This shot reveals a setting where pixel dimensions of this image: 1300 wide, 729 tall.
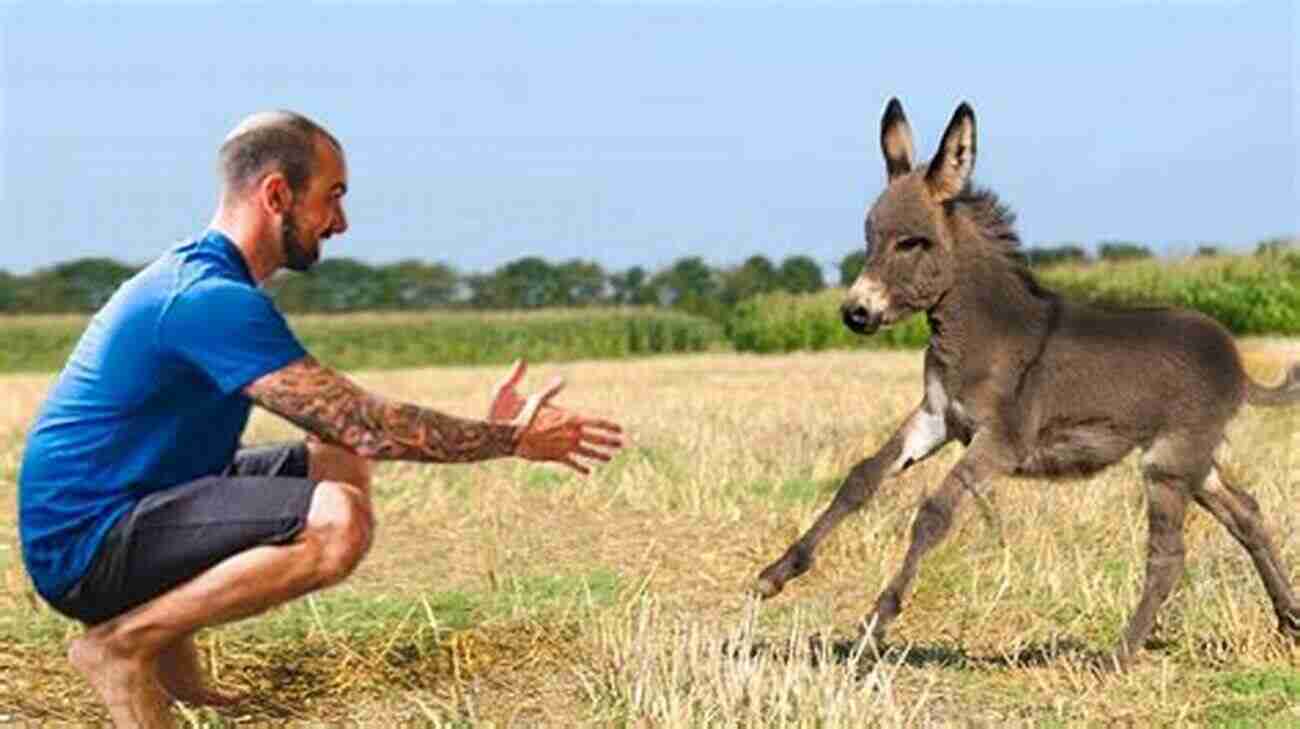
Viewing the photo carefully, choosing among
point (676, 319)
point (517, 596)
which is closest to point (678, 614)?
point (517, 596)

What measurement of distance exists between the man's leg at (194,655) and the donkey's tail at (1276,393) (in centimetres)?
372

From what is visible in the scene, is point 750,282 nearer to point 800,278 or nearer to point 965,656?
point 800,278

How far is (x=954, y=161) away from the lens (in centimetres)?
695

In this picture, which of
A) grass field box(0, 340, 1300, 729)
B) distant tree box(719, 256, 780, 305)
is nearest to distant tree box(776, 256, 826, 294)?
distant tree box(719, 256, 780, 305)

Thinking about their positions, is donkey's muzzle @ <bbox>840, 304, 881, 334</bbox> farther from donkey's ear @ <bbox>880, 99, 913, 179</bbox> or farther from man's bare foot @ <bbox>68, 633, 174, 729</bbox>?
man's bare foot @ <bbox>68, 633, 174, 729</bbox>

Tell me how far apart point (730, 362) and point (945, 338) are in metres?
27.2

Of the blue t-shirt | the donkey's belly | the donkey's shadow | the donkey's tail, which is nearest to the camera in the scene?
the blue t-shirt

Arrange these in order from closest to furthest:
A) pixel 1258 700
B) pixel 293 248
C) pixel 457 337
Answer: pixel 293 248
pixel 1258 700
pixel 457 337

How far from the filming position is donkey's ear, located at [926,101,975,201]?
22.4 feet

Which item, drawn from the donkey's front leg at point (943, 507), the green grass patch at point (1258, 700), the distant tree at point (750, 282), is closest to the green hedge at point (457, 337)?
the distant tree at point (750, 282)

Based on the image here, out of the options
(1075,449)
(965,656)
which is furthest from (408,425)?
(1075,449)

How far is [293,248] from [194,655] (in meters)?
1.62

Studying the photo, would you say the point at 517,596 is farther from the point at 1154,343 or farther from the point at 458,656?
the point at 1154,343

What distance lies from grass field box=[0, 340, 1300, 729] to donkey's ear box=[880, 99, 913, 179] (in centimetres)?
132
